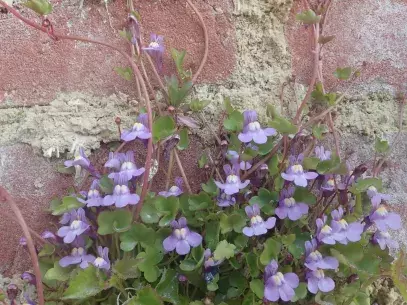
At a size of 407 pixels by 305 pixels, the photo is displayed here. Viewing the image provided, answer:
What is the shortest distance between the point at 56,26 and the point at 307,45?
479 mm

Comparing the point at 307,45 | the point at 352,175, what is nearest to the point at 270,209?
the point at 352,175

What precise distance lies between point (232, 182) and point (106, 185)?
20 centimetres

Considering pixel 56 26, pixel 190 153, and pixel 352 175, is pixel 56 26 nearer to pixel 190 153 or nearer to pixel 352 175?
pixel 190 153

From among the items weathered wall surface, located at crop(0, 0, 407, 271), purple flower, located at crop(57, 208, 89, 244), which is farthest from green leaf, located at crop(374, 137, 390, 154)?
purple flower, located at crop(57, 208, 89, 244)

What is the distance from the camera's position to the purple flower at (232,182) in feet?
3.20

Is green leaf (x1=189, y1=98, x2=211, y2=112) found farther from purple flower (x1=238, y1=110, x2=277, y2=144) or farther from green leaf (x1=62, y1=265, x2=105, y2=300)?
green leaf (x1=62, y1=265, x2=105, y2=300)

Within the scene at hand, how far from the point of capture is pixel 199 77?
3.78 ft

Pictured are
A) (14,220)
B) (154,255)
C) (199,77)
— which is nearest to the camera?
(154,255)

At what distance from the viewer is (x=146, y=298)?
2.91 ft

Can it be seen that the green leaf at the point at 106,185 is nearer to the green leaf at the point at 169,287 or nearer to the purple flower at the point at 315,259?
the green leaf at the point at 169,287

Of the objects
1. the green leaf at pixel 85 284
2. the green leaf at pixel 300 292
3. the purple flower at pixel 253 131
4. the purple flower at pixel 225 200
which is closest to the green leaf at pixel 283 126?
the purple flower at pixel 253 131

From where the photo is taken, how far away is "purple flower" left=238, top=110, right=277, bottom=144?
39.8 inches

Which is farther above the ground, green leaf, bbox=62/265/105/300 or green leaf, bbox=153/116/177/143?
green leaf, bbox=153/116/177/143

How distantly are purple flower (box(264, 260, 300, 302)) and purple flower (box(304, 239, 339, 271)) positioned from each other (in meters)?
0.03
